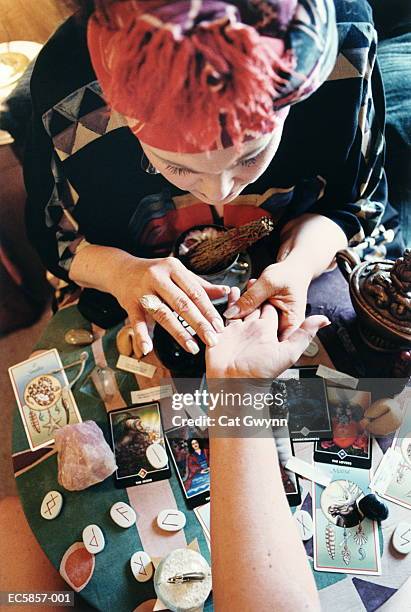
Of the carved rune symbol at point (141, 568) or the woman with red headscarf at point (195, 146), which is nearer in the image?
the woman with red headscarf at point (195, 146)

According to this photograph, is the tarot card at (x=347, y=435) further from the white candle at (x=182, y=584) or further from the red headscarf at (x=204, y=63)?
the red headscarf at (x=204, y=63)

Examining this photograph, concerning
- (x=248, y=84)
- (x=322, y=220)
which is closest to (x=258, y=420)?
(x=322, y=220)

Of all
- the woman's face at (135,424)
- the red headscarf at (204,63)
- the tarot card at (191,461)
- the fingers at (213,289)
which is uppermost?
the red headscarf at (204,63)

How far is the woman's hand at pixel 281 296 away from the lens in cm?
82

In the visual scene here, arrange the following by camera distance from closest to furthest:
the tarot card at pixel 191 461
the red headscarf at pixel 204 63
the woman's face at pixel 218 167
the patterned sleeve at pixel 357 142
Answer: the red headscarf at pixel 204 63 → the woman's face at pixel 218 167 → the patterned sleeve at pixel 357 142 → the tarot card at pixel 191 461

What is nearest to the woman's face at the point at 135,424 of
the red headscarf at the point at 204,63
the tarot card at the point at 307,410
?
the tarot card at the point at 307,410

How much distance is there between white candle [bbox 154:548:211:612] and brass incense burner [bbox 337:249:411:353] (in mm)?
436

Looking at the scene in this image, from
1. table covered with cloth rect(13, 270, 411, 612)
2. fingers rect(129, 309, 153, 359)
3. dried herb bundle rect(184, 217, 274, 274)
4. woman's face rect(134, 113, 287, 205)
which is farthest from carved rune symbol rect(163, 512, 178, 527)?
woman's face rect(134, 113, 287, 205)

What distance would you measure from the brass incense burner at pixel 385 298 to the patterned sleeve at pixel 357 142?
0.11 m

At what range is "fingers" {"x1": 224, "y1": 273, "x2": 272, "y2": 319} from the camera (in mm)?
815

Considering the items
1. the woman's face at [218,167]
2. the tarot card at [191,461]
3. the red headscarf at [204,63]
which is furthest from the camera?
the tarot card at [191,461]

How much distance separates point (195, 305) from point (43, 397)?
35 cm

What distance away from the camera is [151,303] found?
0.80m

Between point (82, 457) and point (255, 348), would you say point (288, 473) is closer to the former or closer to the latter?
point (255, 348)
